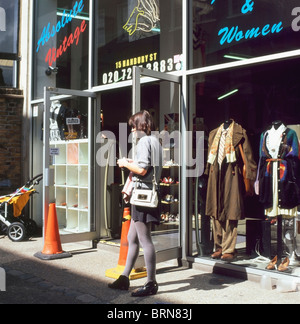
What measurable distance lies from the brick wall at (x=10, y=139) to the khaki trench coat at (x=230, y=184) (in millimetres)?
4573

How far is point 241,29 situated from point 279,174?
1.89 meters

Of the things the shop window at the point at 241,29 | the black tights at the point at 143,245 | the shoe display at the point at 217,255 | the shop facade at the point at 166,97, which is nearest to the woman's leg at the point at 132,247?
→ the black tights at the point at 143,245

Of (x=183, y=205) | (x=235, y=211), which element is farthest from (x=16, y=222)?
(x=235, y=211)

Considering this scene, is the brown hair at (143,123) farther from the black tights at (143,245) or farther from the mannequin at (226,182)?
the mannequin at (226,182)

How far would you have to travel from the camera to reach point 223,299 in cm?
495

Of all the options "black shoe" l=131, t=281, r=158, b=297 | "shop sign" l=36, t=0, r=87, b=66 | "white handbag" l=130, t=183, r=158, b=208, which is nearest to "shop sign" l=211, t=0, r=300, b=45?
"white handbag" l=130, t=183, r=158, b=208

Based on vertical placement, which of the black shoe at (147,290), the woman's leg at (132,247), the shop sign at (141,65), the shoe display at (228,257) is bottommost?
the black shoe at (147,290)

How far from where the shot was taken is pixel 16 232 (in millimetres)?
8461

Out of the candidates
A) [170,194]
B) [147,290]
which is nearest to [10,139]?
[170,194]

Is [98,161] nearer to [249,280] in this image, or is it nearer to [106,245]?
[106,245]

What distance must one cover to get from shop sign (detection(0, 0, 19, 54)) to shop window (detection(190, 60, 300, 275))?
4591 mm

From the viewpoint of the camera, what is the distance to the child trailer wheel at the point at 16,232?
8.42 metres

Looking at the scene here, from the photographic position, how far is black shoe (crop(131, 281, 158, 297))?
197 inches

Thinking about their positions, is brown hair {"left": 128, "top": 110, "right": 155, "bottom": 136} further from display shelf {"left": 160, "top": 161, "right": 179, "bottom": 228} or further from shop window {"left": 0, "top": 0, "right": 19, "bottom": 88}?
shop window {"left": 0, "top": 0, "right": 19, "bottom": 88}
